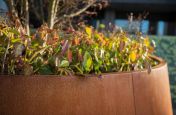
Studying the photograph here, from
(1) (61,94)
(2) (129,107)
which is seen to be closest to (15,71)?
(1) (61,94)

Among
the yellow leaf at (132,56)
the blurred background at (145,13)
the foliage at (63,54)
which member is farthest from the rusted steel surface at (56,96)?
the blurred background at (145,13)

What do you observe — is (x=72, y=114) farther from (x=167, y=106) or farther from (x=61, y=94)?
(x=167, y=106)

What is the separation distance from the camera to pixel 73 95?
2229 mm

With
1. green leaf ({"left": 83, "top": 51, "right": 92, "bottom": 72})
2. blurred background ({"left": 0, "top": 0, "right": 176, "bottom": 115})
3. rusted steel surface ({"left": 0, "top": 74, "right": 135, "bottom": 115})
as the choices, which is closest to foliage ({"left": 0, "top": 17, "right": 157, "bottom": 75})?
green leaf ({"left": 83, "top": 51, "right": 92, "bottom": 72})

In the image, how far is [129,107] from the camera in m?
2.41

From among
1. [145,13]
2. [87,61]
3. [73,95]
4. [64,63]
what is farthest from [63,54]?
[145,13]

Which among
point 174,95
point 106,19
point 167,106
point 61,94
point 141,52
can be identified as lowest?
point 174,95

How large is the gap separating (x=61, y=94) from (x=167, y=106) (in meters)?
1.03

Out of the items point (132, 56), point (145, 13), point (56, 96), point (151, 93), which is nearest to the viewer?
point (56, 96)

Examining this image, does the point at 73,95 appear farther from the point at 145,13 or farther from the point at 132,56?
the point at 145,13

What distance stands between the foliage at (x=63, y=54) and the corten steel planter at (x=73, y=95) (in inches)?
5.1

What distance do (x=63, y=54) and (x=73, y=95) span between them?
0.30m

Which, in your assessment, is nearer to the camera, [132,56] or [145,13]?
[132,56]

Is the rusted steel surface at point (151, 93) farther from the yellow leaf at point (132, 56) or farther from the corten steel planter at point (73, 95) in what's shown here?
the yellow leaf at point (132, 56)
